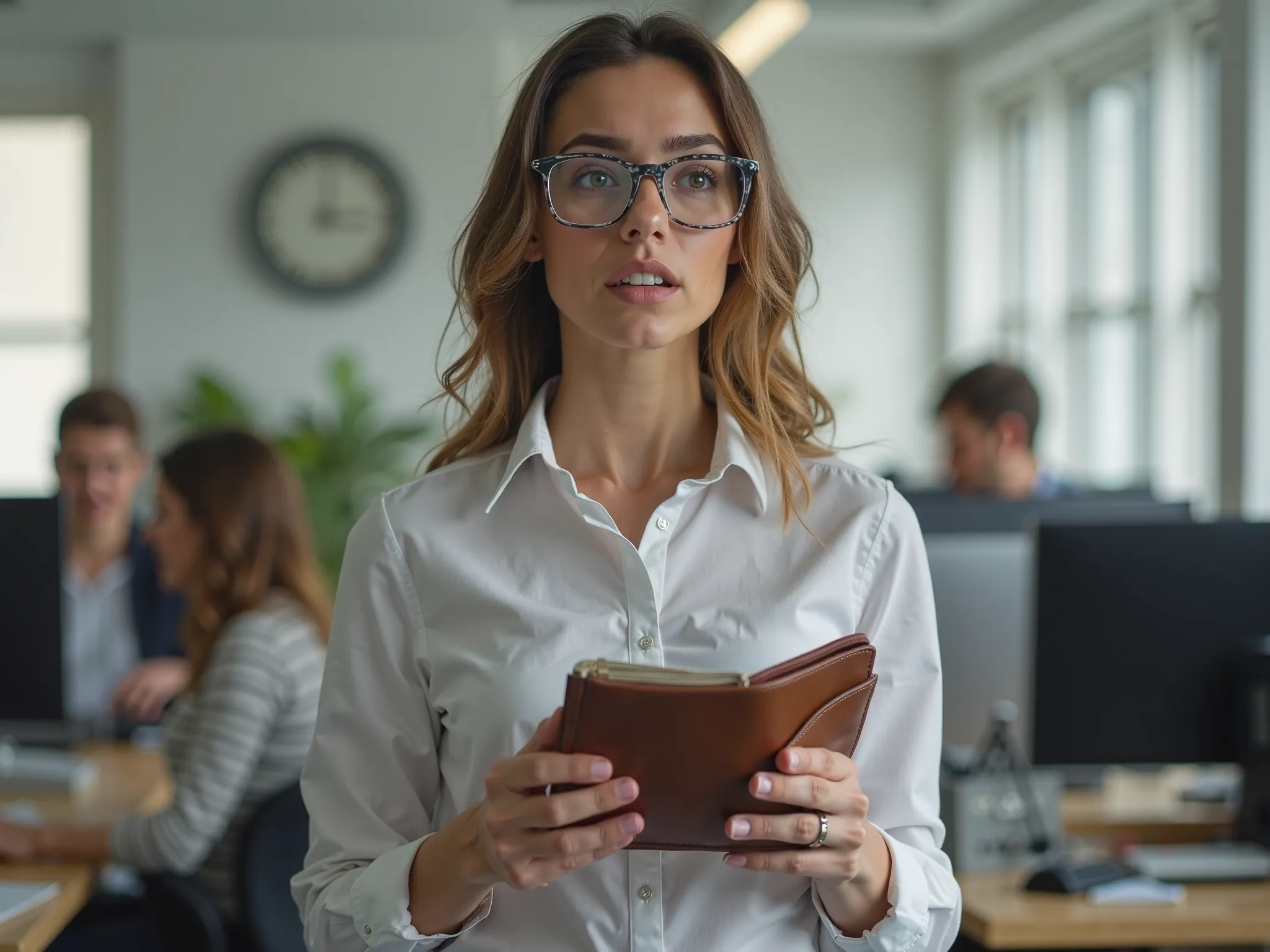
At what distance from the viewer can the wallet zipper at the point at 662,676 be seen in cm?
111

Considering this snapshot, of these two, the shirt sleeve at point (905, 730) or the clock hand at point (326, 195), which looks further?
the clock hand at point (326, 195)

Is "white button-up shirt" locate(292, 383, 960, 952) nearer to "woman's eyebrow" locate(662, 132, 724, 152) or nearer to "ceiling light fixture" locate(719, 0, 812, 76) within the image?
"woman's eyebrow" locate(662, 132, 724, 152)

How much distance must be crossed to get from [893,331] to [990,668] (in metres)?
4.69

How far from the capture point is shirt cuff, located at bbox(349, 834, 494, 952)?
132 centimetres

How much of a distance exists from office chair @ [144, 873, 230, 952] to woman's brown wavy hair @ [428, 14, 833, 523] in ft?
3.99

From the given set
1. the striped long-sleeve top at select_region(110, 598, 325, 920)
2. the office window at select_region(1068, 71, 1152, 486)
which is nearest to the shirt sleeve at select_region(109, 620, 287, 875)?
the striped long-sleeve top at select_region(110, 598, 325, 920)

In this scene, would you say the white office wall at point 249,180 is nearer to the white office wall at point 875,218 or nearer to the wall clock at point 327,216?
the wall clock at point 327,216

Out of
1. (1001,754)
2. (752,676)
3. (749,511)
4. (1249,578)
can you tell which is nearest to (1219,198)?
(1249,578)

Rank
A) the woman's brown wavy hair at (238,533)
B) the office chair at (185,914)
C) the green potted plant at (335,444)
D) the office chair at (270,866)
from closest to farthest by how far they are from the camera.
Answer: the office chair at (270,866)
the office chair at (185,914)
the woman's brown wavy hair at (238,533)
the green potted plant at (335,444)

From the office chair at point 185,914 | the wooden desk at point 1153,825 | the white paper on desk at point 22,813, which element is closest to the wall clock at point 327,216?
the white paper on desk at point 22,813

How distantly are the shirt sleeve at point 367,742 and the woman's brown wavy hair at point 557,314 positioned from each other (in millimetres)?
203

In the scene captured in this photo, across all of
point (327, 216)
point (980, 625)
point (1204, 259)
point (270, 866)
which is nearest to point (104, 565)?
point (270, 866)

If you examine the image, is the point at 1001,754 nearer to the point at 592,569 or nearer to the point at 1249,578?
the point at 1249,578

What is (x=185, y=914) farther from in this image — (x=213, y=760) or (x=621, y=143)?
(x=621, y=143)
